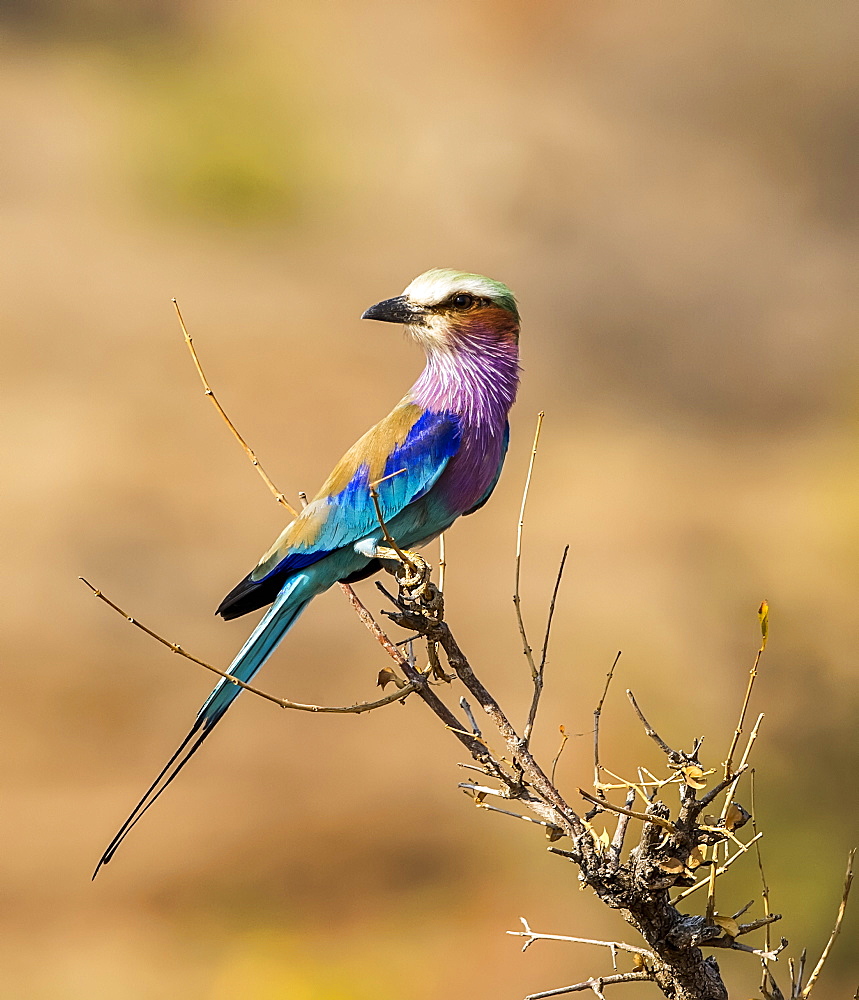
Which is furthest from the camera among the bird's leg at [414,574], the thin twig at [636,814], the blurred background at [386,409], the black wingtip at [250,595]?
the blurred background at [386,409]

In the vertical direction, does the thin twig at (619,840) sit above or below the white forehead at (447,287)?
below

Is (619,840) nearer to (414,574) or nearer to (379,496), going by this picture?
(414,574)

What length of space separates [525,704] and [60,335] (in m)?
4.75

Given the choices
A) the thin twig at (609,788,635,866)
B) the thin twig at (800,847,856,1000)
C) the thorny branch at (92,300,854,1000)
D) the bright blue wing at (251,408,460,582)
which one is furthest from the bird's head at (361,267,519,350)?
the thin twig at (800,847,856,1000)

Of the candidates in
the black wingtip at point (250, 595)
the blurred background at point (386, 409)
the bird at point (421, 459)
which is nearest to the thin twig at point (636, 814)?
the bird at point (421, 459)

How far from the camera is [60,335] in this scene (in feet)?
29.1

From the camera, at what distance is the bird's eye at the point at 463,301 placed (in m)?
2.44

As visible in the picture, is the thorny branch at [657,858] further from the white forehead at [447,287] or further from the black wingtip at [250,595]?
the white forehead at [447,287]

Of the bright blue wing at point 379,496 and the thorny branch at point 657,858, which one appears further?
the bright blue wing at point 379,496

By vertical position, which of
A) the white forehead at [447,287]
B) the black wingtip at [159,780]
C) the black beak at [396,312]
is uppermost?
the white forehead at [447,287]

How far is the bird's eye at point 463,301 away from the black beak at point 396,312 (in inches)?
3.0

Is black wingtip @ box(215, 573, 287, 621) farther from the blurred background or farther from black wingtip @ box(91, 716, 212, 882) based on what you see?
the blurred background

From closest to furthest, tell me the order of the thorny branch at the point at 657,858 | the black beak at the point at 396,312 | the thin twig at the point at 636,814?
the thin twig at the point at 636,814 < the thorny branch at the point at 657,858 < the black beak at the point at 396,312

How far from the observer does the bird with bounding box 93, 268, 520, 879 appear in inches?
96.1
